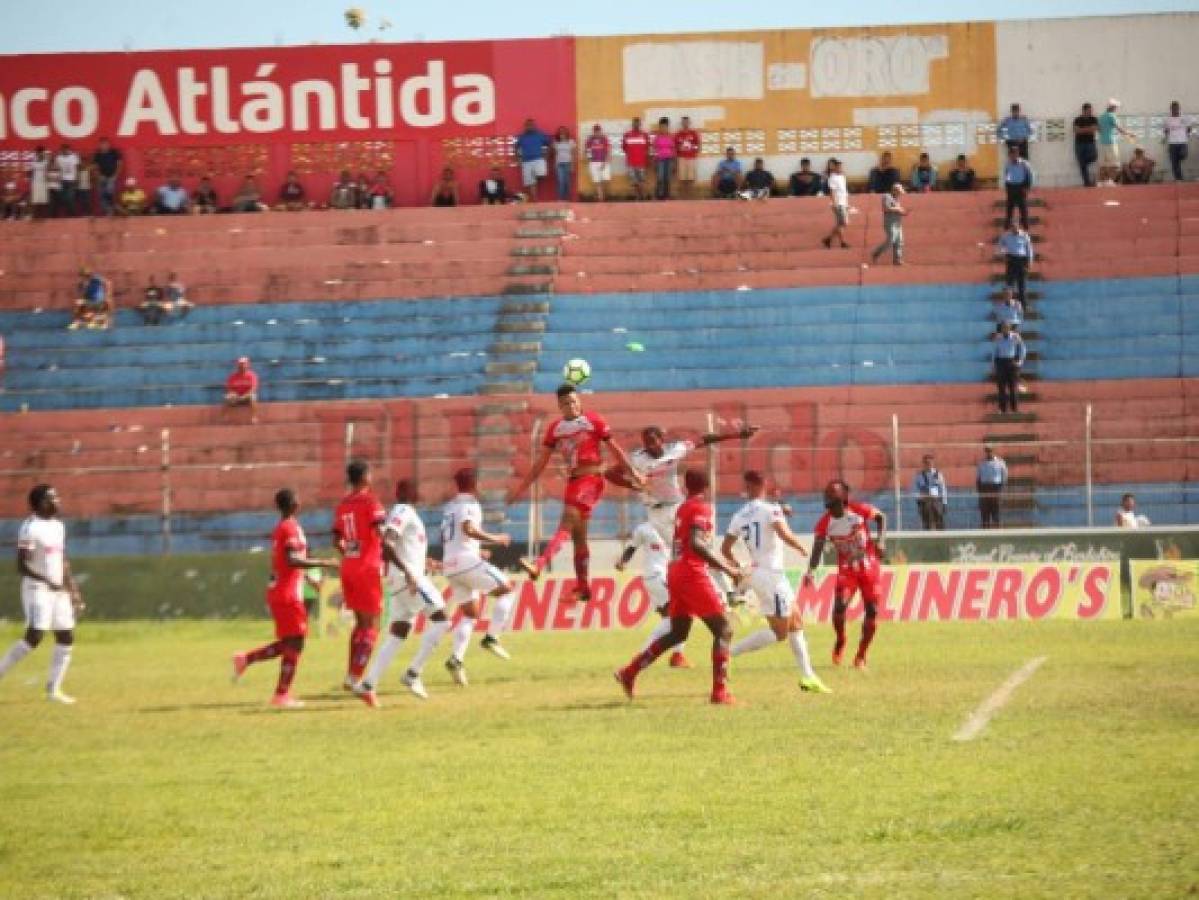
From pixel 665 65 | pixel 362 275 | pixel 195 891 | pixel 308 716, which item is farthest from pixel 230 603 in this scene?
pixel 195 891

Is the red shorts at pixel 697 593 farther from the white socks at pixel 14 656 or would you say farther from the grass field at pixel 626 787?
the white socks at pixel 14 656

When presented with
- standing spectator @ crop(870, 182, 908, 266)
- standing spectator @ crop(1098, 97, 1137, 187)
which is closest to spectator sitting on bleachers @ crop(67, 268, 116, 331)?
standing spectator @ crop(870, 182, 908, 266)

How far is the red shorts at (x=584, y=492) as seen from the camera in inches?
989

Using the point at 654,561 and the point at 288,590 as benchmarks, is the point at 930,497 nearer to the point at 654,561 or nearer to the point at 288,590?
the point at 654,561

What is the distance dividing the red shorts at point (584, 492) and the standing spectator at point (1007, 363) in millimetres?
17632

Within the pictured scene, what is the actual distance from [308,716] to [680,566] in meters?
3.98

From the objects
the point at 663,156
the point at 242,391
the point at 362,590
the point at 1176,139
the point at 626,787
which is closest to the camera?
the point at 626,787

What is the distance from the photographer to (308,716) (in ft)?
75.3

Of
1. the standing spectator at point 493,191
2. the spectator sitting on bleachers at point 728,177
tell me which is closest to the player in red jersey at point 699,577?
the spectator sitting on bleachers at point 728,177

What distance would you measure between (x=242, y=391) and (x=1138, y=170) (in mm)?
18876

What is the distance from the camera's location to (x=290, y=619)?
23609 millimetres

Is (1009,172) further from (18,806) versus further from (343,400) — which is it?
(18,806)

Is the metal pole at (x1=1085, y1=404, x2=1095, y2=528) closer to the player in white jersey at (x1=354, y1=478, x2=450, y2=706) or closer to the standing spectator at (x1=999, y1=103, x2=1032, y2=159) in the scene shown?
the standing spectator at (x1=999, y1=103, x2=1032, y2=159)

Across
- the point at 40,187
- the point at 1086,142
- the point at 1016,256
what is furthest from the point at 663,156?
the point at 40,187
